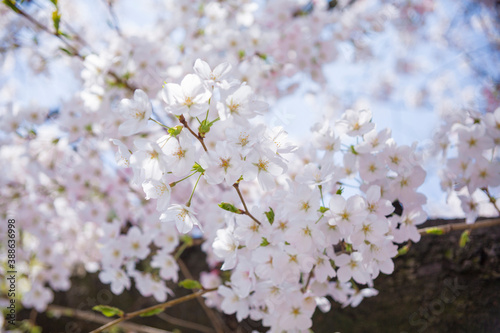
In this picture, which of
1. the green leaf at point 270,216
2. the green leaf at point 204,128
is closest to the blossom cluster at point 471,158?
the green leaf at point 270,216

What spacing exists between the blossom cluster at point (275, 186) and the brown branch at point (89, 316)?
3.34 feet

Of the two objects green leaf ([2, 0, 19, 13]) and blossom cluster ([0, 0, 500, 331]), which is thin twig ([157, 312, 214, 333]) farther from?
green leaf ([2, 0, 19, 13])

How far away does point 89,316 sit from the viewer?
2.02 metres

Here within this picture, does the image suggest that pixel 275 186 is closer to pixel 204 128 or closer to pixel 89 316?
pixel 204 128

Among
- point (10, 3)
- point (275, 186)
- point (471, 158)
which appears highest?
point (10, 3)

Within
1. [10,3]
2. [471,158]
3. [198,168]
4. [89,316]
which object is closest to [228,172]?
[198,168]

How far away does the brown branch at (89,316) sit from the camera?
1.82 meters

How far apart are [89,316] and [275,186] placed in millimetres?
1781

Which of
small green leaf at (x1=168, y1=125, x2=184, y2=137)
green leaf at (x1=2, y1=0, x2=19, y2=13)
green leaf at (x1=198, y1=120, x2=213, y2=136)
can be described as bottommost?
green leaf at (x1=198, y1=120, x2=213, y2=136)

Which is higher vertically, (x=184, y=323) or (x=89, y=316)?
(x=89, y=316)

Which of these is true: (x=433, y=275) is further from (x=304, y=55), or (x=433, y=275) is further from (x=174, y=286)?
(x=304, y=55)

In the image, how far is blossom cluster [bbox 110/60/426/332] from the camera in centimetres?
73

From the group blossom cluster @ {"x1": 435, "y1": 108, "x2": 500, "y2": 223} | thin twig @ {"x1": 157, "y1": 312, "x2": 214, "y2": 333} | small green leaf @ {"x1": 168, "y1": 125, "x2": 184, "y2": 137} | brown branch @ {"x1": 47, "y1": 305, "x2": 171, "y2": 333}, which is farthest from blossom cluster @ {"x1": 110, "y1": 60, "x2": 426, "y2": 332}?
brown branch @ {"x1": 47, "y1": 305, "x2": 171, "y2": 333}

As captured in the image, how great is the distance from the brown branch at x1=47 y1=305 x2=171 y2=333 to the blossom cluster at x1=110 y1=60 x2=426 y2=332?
1.02 m
